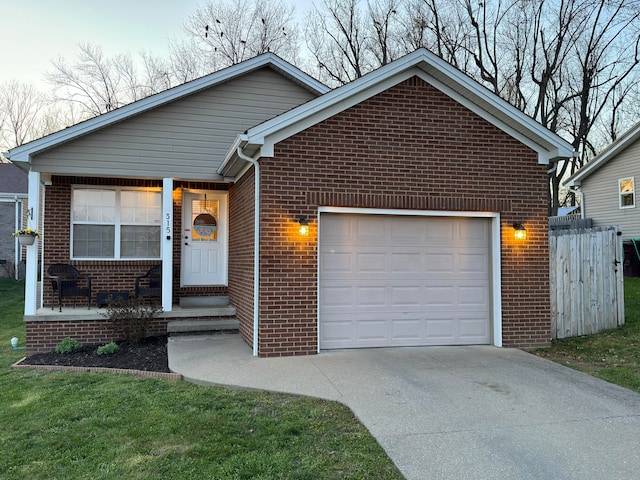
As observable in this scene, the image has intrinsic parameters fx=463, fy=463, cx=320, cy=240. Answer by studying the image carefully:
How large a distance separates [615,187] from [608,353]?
14.1 m

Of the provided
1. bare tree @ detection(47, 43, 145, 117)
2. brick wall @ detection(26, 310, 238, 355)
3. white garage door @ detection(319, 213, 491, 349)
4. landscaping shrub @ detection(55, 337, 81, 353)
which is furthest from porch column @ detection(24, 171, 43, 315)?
bare tree @ detection(47, 43, 145, 117)

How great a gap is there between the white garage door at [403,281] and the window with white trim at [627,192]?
44.9 ft

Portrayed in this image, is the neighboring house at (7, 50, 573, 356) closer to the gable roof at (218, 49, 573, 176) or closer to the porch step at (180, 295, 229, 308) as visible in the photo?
the gable roof at (218, 49, 573, 176)

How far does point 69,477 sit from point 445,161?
6.67m

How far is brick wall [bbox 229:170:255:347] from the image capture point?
7711 millimetres

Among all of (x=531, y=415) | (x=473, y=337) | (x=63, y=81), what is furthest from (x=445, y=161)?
(x=63, y=81)

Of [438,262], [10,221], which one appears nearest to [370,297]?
[438,262]

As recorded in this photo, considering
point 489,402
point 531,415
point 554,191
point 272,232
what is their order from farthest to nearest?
point 554,191 → point 272,232 → point 489,402 → point 531,415

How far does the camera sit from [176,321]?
878cm

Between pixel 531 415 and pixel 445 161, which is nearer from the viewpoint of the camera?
pixel 531 415

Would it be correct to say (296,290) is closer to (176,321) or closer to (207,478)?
(176,321)

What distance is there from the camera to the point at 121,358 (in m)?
7.27

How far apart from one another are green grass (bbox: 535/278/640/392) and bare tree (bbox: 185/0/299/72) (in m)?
20.0

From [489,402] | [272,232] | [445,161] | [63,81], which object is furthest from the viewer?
[63,81]
